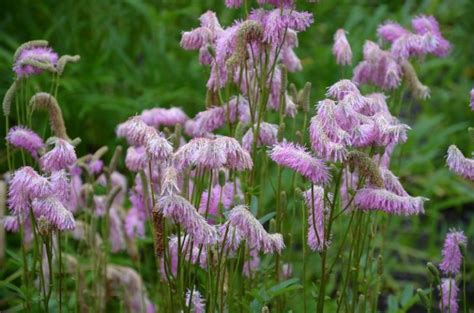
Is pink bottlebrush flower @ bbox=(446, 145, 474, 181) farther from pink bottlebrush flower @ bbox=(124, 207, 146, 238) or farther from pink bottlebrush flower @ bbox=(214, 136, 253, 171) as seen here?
pink bottlebrush flower @ bbox=(124, 207, 146, 238)

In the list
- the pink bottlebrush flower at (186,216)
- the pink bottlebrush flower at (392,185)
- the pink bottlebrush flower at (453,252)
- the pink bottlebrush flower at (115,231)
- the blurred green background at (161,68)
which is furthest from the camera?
the blurred green background at (161,68)

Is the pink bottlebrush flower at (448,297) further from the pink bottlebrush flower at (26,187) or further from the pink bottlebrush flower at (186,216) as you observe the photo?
the pink bottlebrush flower at (26,187)

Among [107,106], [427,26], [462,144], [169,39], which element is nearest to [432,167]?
[462,144]

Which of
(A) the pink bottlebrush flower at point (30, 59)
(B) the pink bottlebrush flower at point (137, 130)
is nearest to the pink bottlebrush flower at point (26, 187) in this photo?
(B) the pink bottlebrush flower at point (137, 130)

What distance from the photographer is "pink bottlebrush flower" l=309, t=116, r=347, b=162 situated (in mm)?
1424

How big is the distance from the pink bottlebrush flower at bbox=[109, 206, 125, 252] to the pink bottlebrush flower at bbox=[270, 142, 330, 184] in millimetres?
991

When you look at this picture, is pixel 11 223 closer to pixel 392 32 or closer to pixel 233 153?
pixel 233 153

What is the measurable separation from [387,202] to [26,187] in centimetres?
63

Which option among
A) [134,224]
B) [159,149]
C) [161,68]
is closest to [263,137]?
[159,149]

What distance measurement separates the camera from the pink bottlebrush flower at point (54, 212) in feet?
5.11

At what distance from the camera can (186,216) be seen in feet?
4.63

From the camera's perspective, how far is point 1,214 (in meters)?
1.89

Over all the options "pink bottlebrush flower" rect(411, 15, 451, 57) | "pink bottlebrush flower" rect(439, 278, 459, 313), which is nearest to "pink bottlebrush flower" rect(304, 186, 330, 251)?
"pink bottlebrush flower" rect(439, 278, 459, 313)

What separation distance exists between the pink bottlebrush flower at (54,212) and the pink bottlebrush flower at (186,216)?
22 cm
